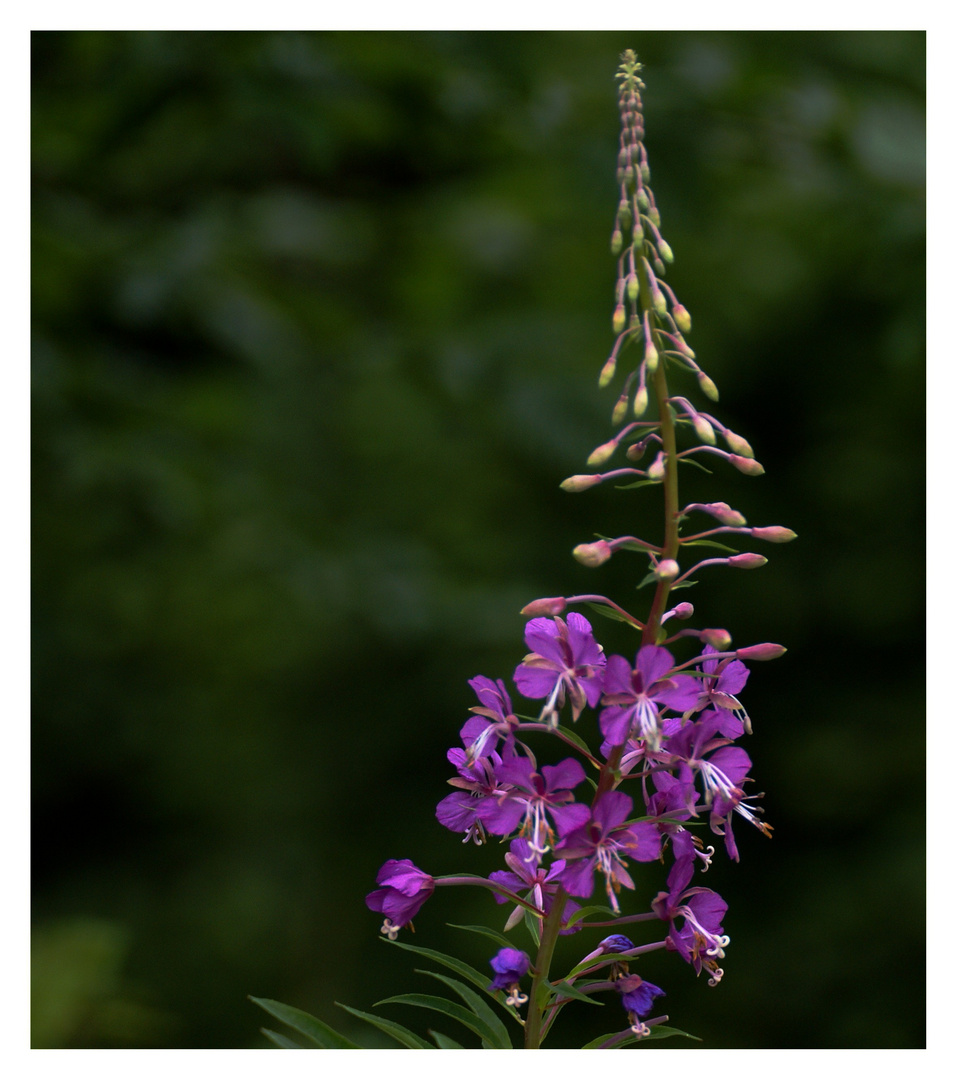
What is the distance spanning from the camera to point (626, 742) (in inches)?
46.2

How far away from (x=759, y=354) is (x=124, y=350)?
308 cm

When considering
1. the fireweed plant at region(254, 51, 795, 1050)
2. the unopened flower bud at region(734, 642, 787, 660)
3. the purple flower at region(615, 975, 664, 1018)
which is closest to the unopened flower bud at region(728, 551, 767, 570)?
the fireweed plant at region(254, 51, 795, 1050)

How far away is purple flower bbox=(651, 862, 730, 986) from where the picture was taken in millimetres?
1289

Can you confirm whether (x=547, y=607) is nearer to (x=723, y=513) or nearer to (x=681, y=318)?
(x=723, y=513)

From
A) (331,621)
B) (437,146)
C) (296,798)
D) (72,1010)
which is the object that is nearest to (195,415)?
(331,621)

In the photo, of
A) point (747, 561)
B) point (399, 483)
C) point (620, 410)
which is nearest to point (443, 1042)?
point (747, 561)

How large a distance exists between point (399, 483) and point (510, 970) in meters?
3.83

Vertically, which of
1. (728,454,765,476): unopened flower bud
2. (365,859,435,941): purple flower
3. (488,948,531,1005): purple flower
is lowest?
(488,948,531,1005): purple flower

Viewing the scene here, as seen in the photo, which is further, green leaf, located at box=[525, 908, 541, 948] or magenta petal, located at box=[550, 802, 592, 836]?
green leaf, located at box=[525, 908, 541, 948]

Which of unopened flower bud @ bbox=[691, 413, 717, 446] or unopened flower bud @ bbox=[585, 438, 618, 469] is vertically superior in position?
unopened flower bud @ bbox=[691, 413, 717, 446]

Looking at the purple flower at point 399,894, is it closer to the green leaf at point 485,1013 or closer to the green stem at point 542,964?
the green leaf at point 485,1013

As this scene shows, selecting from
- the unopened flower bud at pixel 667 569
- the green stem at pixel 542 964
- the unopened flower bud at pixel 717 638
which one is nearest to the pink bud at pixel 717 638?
the unopened flower bud at pixel 717 638

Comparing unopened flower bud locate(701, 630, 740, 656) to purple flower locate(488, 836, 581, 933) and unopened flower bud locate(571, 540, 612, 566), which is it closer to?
unopened flower bud locate(571, 540, 612, 566)

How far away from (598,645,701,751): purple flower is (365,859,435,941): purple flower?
0.39 metres
